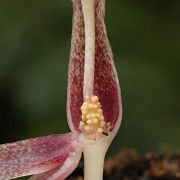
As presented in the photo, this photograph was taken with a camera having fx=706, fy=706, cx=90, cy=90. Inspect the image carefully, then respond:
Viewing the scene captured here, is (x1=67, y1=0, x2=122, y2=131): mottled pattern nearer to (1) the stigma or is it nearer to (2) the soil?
(1) the stigma

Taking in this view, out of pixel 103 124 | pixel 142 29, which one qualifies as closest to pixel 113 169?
pixel 103 124

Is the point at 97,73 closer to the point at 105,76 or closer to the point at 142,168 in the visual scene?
the point at 105,76

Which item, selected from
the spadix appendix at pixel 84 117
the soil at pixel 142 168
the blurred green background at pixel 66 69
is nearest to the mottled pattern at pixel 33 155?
the spadix appendix at pixel 84 117

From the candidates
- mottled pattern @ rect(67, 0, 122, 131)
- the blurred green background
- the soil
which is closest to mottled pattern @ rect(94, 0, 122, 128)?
mottled pattern @ rect(67, 0, 122, 131)

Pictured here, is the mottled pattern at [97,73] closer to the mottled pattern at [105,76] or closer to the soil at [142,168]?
the mottled pattern at [105,76]

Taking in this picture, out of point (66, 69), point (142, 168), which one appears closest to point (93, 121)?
point (142, 168)

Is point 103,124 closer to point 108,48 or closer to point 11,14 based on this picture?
point 108,48
